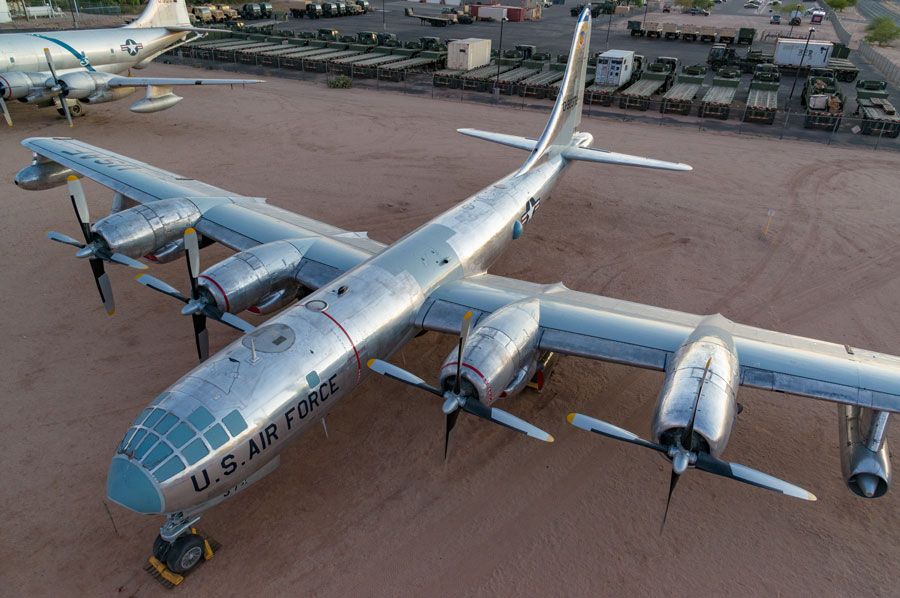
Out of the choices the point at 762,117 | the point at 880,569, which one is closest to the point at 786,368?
the point at 880,569

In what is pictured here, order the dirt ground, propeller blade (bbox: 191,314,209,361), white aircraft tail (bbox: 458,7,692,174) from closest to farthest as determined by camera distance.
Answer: the dirt ground, propeller blade (bbox: 191,314,209,361), white aircraft tail (bbox: 458,7,692,174)

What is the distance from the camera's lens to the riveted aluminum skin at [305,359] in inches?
396

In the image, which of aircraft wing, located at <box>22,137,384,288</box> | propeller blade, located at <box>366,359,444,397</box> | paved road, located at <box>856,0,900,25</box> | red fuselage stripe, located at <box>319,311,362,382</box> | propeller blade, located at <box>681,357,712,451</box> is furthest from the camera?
paved road, located at <box>856,0,900,25</box>

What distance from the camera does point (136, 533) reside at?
11.1m

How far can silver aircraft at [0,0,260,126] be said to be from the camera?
3334 centimetres

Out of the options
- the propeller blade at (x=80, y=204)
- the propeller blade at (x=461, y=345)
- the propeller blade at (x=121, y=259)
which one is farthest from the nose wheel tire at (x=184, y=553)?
the propeller blade at (x=80, y=204)

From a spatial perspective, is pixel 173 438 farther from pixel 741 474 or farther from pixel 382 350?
pixel 741 474

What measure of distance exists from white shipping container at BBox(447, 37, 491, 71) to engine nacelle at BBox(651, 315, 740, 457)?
48701 mm

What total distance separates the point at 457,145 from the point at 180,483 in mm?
28882

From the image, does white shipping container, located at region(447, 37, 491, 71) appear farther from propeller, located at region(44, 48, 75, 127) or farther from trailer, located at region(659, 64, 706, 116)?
Result: propeller, located at region(44, 48, 75, 127)

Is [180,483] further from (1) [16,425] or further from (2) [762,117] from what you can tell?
(2) [762,117]

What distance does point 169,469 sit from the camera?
9.40 meters

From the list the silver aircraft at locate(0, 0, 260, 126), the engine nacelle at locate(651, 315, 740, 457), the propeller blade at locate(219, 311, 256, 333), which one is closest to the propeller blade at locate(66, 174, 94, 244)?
the propeller blade at locate(219, 311, 256, 333)

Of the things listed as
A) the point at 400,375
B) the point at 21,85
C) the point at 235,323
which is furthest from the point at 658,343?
the point at 21,85
